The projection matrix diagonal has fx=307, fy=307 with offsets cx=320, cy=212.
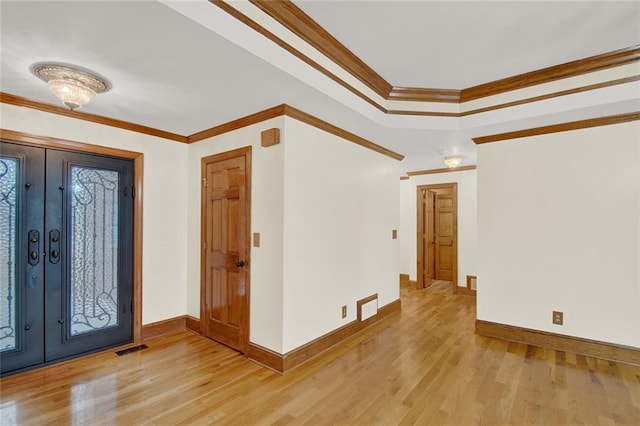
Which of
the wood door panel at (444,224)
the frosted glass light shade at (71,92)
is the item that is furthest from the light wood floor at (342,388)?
the wood door panel at (444,224)

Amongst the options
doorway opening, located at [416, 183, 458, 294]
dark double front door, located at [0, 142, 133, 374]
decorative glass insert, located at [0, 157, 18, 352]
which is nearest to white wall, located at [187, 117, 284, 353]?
dark double front door, located at [0, 142, 133, 374]

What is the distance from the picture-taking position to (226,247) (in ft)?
10.9

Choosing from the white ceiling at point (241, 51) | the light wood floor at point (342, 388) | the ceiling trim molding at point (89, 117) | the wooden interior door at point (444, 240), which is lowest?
the light wood floor at point (342, 388)

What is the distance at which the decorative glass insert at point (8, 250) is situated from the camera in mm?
2619

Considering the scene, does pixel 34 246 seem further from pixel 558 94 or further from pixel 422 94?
pixel 558 94

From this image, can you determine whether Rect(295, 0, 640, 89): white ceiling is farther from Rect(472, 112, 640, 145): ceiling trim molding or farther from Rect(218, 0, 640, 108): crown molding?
Rect(472, 112, 640, 145): ceiling trim molding

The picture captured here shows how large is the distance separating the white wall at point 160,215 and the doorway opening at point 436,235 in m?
4.37

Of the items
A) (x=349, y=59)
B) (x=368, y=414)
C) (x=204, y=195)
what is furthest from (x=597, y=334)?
(x=204, y=195)

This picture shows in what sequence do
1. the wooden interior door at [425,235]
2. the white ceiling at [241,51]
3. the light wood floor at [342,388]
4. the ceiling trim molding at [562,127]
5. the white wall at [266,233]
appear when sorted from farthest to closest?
the wooden interior door at [425,235] → the ceiling trim molding at [562,127] → the white wall at [266,233] → the light wood floor at [342,388] → the white ceiling at [241,51]

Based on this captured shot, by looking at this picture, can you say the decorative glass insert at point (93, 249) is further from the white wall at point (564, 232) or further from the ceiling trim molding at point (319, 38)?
the white wall at point (564, 232)

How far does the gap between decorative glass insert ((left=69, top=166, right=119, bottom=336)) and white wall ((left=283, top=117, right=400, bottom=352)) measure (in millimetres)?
1968

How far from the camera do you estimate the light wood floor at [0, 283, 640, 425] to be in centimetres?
213

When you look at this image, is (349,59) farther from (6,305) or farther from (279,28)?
(6,305)

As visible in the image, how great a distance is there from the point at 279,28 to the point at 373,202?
100 inches
